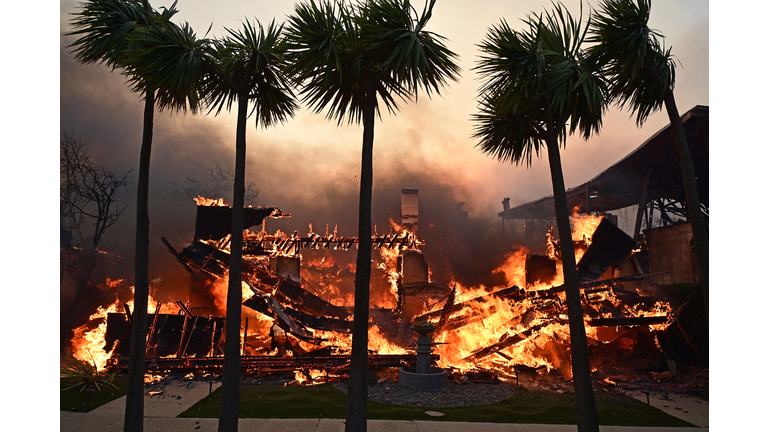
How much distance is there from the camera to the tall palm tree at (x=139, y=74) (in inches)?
236

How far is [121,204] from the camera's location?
11.6 meters

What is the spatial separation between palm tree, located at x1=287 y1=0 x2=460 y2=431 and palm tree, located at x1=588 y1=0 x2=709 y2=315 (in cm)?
267

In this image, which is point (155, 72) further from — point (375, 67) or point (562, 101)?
point (562, 101)

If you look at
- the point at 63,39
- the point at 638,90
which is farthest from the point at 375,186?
the point at 63,39

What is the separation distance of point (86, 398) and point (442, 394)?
23.6 feet

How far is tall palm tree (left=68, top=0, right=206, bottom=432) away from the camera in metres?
5.99

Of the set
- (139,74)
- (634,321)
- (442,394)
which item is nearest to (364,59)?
(139,74)

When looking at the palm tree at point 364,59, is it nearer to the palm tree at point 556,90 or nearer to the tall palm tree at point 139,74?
the palm tree at point 556,90

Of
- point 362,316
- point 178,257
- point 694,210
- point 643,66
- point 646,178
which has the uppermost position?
point 643,66

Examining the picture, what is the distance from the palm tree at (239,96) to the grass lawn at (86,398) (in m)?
3.49

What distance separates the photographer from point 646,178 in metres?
12.3

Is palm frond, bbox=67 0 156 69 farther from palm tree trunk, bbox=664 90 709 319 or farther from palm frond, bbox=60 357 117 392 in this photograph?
palm tree trunk, bbox=664 90 709 319

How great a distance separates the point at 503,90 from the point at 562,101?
3.18ft

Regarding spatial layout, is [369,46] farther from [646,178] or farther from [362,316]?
[646,178]
